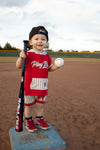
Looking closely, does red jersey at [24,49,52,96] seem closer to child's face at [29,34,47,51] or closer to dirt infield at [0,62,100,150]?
child's face at [29,34,47,51]

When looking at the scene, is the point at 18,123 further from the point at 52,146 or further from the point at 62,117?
the point at 62,117

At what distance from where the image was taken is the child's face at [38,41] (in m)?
2.05

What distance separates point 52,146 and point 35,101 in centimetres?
61

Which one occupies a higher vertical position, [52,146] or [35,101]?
[35,101]

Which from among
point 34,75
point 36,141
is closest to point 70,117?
point 36,141

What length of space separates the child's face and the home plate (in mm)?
1095

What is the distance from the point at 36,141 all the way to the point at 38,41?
1214mm

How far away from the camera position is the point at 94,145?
2047 millimetres

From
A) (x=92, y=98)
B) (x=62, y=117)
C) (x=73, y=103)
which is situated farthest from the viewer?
(x=92, y=98)

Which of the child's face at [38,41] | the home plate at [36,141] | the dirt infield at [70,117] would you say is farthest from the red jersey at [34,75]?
the dirt infield at [70,117]

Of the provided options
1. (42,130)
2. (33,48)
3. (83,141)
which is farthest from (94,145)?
(33,48)

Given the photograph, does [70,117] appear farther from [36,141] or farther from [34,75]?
[34,75]

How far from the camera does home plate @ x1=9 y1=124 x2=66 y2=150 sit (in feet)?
5.99

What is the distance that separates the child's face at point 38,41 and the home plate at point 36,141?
109cm
